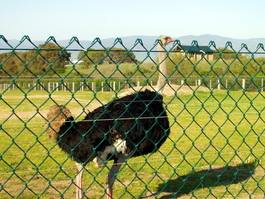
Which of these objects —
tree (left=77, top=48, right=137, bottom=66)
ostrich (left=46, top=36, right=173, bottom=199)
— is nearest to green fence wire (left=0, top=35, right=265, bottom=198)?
tree (left=77, top=48, right=137, bottom=66)

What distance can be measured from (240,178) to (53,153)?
355 centimetres

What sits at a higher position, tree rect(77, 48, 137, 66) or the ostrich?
tree rect(77, 48, 137, 66)

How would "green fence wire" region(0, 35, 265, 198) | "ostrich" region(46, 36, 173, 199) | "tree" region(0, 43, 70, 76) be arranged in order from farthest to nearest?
"ostrich" region(46, 36, 173, 199)
"green fence wire" region(0, 35, 265, 198)
"tree" region(0, 43, 70, 76)

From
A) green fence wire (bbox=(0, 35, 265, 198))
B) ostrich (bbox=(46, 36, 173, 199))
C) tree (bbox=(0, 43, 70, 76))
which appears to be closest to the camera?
tree (bbox=(0, 43, 70, 76))

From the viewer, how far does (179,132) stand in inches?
422

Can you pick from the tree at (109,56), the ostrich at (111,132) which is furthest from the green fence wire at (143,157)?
the ostrich at (111,132)

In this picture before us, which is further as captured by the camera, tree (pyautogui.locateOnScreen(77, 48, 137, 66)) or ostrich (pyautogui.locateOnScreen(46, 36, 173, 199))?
ostrich (pyautogui.locateOnScreen(46, 36, 173, 199))

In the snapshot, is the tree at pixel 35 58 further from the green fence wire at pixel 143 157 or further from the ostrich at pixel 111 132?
the ostrich at pixel 111 132

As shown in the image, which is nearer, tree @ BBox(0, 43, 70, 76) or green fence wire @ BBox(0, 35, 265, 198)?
tree @ BBox(0, 43, 70, 76)

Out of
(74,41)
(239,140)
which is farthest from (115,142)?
(239,140)

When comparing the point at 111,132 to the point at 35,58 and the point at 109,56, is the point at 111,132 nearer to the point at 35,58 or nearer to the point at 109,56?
the point at 109,56

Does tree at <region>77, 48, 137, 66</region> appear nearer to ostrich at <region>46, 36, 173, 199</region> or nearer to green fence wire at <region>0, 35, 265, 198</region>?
green fence wire at <region>0, 35, 265, 198</region>

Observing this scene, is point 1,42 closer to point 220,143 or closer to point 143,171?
point 143,171

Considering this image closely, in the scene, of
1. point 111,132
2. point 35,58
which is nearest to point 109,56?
point 111,132
